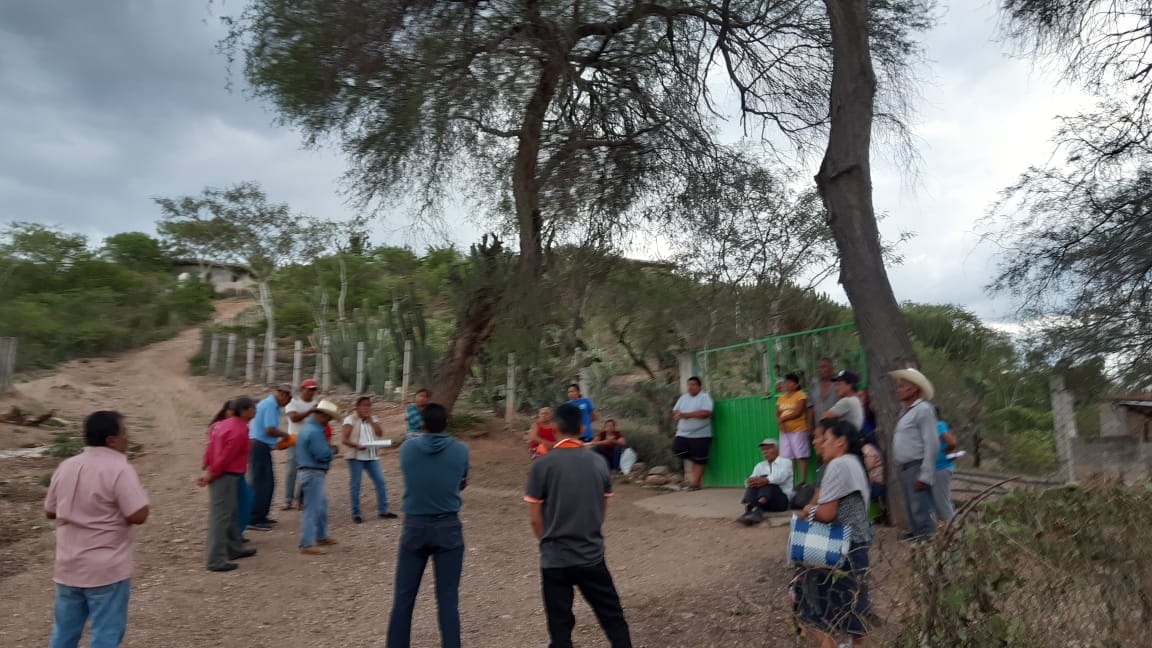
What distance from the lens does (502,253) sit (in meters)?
15.2

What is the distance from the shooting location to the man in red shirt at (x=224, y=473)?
805cm

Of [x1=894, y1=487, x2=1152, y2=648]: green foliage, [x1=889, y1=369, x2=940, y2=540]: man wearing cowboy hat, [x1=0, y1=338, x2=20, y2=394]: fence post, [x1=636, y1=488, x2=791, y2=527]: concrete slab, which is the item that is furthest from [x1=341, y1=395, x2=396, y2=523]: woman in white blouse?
[x1=0, y1=338, x2=20, y2=394]: fence post

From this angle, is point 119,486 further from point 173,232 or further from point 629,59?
point 173,232

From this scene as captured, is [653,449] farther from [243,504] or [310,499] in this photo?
[243,504]

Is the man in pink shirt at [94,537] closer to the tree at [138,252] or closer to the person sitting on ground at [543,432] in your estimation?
the person sitting on ground at [543,432]

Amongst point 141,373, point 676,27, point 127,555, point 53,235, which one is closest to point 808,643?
point 127,555

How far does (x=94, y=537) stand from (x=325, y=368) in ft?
63.0

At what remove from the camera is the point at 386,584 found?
799 cm

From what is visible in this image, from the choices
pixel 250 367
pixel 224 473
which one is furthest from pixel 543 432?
pixel 250 367

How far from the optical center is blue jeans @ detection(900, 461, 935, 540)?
A: 6598 mm

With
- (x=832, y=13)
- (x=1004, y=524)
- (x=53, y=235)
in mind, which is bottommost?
(x=1004, y=524)

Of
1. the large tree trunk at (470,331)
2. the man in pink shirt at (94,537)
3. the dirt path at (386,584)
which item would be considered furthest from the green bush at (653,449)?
the man in pink shirt at (94,537)

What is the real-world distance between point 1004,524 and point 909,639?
1.93 ft

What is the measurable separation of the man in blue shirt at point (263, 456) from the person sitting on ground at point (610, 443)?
182 inches
